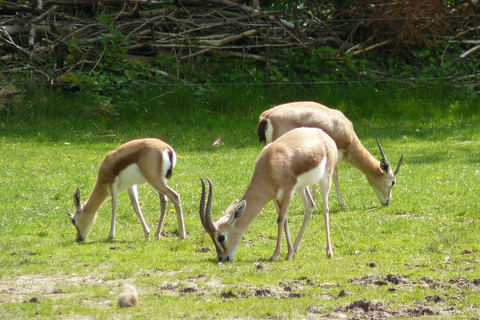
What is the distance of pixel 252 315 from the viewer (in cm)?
490

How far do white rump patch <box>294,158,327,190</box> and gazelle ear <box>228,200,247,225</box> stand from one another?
1.98ft

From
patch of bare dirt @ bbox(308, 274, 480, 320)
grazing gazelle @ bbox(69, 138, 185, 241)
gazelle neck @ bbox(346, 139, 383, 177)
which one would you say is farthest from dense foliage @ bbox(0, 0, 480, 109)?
patch of bare dirt @ bbox(308, 274, 480, 320)

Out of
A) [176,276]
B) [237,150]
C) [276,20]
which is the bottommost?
[237,150]

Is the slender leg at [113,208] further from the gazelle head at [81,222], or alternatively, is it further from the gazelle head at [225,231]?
the gazelle head at [225,231]

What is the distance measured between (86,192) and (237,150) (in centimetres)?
374

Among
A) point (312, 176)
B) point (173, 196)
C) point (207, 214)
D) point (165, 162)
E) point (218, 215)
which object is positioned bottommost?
point (218, 215)

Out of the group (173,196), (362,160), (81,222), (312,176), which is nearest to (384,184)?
(362,160)

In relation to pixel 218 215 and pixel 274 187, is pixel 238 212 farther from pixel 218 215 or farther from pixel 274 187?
pixel 218 215

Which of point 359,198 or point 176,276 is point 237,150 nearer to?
point 359,198

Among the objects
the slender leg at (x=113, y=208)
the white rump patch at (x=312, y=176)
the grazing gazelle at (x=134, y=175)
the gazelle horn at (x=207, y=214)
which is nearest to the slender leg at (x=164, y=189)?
the grazing gazelle at (x=134, y=175)

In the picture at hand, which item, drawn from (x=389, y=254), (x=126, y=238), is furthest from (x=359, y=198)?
(x=126, y=238)

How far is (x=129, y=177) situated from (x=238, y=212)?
171 centimetres

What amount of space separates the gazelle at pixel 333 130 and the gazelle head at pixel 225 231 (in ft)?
7.60

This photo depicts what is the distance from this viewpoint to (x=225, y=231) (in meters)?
6.64
